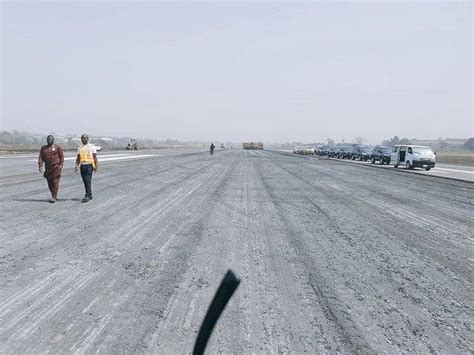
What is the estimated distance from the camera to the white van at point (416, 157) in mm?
27891

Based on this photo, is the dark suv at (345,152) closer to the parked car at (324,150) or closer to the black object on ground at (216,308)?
the parked car at (324,150)

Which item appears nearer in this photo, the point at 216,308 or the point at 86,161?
the point at 216,308

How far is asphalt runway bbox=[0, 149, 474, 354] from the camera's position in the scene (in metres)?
3.38

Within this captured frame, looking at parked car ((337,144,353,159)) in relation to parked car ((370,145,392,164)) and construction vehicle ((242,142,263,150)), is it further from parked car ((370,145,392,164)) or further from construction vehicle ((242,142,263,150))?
construction vehicle ((242,142,263,150))

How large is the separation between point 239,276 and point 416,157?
27.3 metres

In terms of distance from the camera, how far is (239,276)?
5.02 meters

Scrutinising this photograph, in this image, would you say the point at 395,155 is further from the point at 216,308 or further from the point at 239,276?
the point at 216,308

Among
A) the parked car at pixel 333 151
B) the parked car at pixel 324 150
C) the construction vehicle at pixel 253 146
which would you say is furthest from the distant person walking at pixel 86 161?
the construction vehicle at pixel 253 146

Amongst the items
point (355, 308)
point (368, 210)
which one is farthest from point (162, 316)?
point (368, 210)

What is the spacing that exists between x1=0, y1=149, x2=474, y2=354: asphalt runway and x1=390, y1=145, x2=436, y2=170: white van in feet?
63.5

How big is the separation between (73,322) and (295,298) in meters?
2.42

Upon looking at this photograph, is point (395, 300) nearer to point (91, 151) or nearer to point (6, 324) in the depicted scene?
point (6, 324)

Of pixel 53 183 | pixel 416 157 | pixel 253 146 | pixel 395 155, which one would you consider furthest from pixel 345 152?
pixel 253 146

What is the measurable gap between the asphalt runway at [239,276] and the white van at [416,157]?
1936 cm
